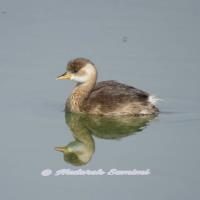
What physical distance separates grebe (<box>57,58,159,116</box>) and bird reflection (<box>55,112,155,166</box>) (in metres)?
0.09

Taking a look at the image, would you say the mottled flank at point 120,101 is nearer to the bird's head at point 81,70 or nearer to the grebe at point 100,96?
the grebe at point 100,96

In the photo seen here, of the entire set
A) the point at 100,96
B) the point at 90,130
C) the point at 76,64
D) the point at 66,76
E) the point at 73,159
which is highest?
the point at 76,64

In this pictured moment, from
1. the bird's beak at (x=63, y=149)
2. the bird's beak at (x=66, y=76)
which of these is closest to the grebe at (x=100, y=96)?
the bird's beak at (x=66, y=76)

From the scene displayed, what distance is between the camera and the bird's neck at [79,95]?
37.9ft

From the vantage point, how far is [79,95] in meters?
11.6

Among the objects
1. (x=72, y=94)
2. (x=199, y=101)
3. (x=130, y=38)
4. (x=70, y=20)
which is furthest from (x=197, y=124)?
(x=70, y=20)

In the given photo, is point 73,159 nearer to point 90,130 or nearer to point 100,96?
point 90,130

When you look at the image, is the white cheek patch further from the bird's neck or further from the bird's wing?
the bird's wing

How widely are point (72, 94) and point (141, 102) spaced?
0.95 metres

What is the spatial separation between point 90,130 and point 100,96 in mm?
644

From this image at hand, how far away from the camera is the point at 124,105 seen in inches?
447

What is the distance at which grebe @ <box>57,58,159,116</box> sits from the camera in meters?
11.3

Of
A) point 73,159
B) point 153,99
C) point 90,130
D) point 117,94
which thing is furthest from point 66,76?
point 73,159

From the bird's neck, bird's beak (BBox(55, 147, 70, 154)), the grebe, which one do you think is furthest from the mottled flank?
bird's beak (BBox(55, 147, 70, 154))
